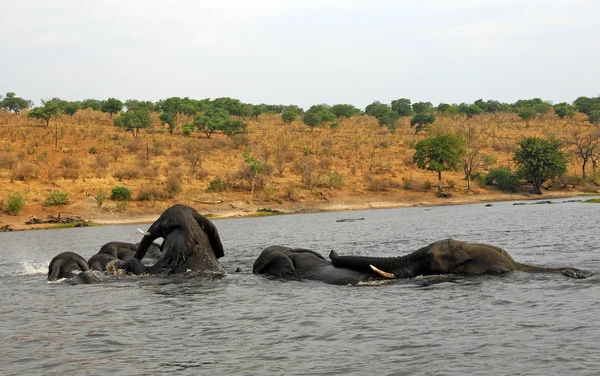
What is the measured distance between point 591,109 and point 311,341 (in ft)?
361

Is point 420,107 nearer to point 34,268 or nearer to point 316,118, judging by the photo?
point 316,118

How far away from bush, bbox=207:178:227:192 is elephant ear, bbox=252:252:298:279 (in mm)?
42497

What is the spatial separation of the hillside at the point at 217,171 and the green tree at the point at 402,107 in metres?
31.3

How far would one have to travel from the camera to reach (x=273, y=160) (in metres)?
68.5

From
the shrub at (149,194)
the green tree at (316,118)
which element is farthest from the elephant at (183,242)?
the green tree at (316,118)

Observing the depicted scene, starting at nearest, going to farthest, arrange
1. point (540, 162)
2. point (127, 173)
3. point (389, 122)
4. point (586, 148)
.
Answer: point (127, 173) < point (540, 162) < point (586, 148) < point (389, 122)

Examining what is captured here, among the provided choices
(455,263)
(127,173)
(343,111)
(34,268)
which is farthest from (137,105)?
(455,263)

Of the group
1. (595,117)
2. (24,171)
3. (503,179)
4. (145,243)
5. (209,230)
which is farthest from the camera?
(595,117)

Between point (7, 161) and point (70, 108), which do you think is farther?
point (70, 108)

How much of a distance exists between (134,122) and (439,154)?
112 feet

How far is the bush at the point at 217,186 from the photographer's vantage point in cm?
→ 5691

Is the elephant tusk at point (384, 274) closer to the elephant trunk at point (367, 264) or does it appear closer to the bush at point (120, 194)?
the elephant trunk at point (367, 264)

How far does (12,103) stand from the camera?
9194cm

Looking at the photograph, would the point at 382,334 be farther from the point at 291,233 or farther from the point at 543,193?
the point at 543,193
